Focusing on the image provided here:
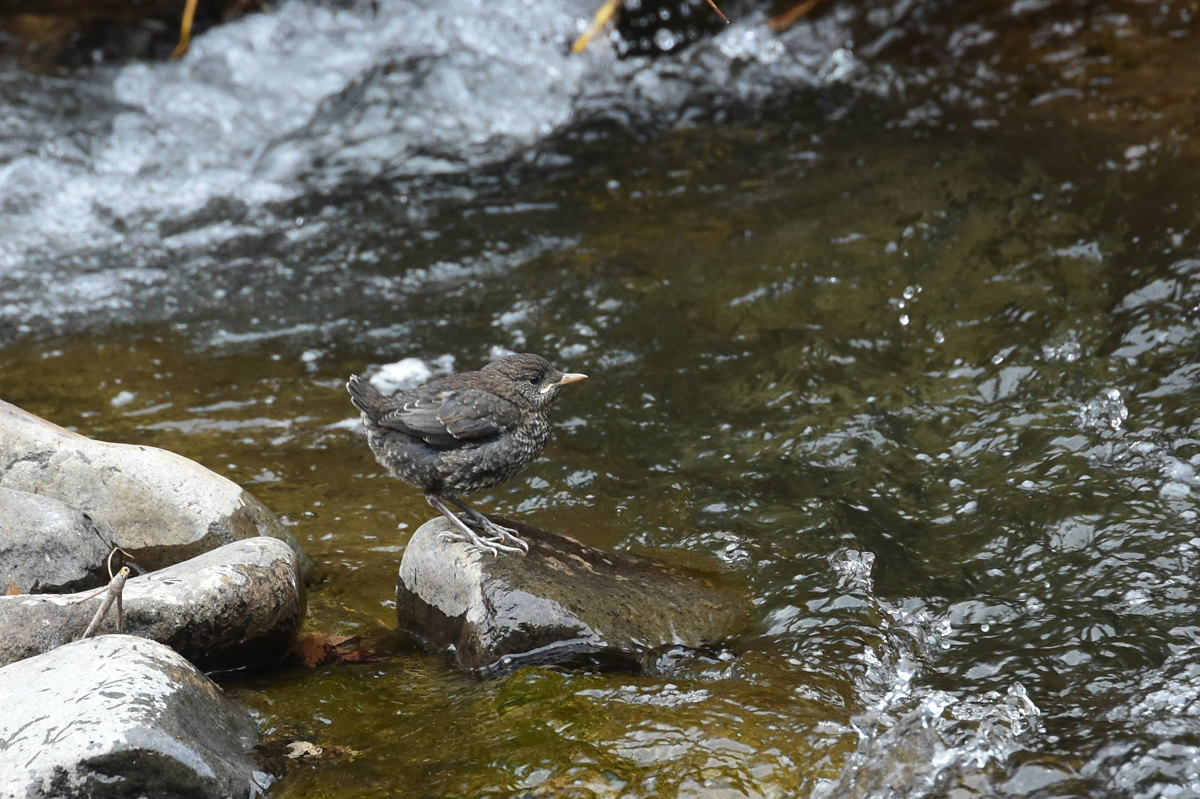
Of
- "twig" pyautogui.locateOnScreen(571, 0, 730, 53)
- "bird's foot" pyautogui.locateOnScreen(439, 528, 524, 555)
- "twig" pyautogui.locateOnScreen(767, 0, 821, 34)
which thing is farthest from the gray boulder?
"twig" pyautogui.locateOnScreen(767, 0, 821, 34)

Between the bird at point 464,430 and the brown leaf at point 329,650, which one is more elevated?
the bird at point 464,430

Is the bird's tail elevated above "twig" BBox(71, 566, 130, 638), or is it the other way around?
the bird's tail

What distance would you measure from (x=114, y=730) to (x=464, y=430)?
189cm

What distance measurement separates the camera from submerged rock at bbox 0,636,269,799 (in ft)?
10.4

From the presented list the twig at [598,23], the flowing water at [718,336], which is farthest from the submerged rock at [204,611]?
the twig at [598,23]

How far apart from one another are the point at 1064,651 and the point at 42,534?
3830 mm

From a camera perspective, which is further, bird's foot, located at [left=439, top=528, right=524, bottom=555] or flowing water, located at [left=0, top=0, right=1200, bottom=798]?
bird's foot, located at [left=439, top=528, right=524, bottom=555]

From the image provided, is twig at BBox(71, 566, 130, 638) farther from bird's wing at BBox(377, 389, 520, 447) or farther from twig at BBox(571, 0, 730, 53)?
twig at BBox(571, 0, 730, 53)

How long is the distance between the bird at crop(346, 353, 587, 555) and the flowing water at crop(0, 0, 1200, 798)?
56cm

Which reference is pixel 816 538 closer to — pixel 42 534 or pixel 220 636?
pixel 220 636

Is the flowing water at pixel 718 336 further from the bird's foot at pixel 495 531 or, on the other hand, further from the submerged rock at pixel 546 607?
the bird's foot at pixel 495 531

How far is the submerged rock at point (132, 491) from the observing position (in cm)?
469

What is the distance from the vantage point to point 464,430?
471cm

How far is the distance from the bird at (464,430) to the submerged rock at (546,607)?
0.19 m
